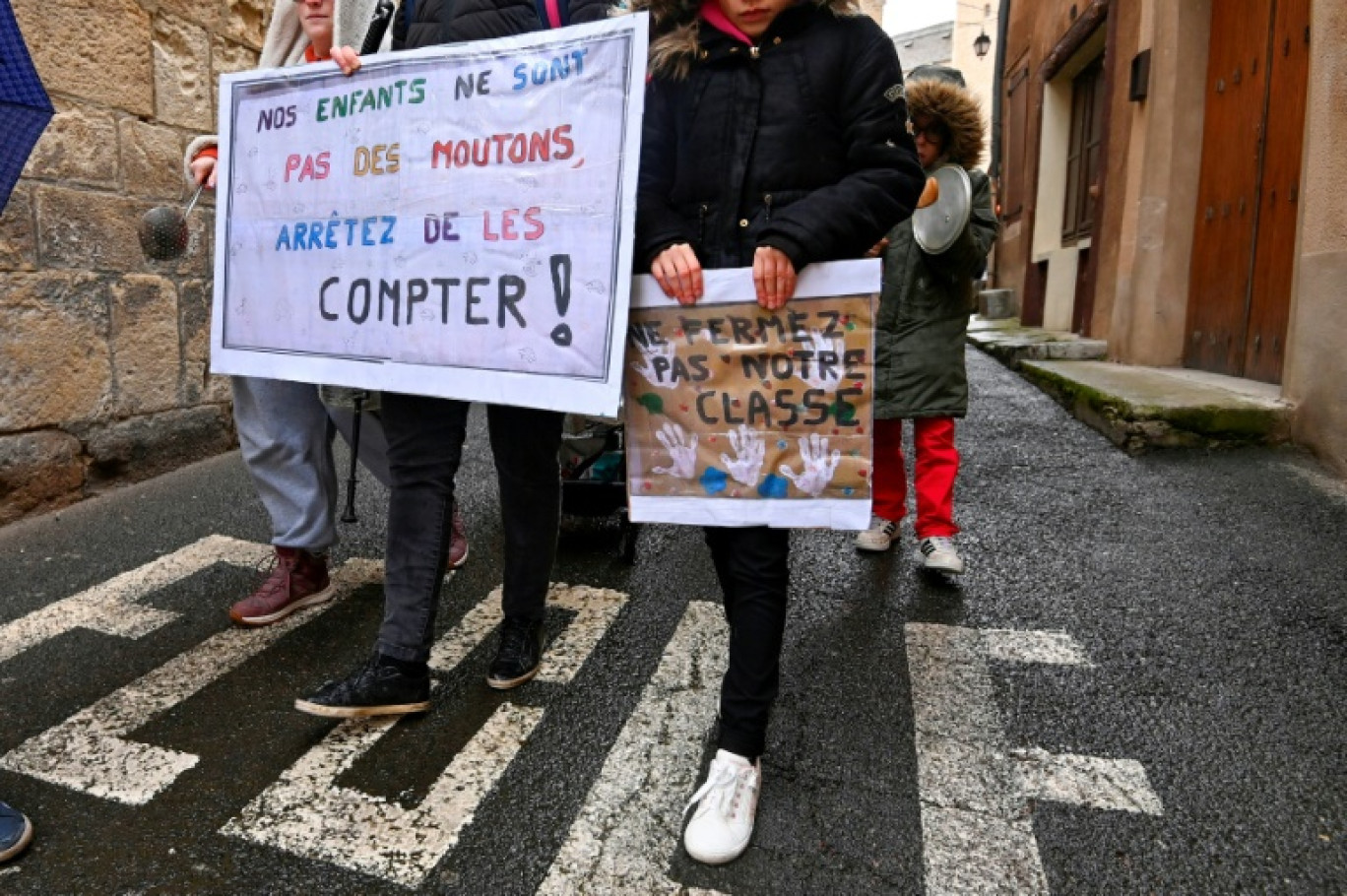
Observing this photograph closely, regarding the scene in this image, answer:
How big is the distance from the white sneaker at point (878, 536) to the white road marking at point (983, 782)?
848 mm

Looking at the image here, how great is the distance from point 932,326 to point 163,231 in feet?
8.04

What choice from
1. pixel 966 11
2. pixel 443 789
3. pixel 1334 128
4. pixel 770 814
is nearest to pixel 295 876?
pixel 443 789

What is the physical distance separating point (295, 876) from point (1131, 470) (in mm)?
4014

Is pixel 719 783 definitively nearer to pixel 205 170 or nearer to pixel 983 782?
pixel 983 782

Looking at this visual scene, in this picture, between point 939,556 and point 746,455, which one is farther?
point 939,556

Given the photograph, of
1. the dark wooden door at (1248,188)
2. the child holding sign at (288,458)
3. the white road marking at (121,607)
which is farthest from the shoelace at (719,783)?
the dark wooden door at (1248,188)

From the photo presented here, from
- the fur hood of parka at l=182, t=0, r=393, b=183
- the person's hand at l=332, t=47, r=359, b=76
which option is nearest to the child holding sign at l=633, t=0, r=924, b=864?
the person's hand at l=332, t=47, r=359, b=76

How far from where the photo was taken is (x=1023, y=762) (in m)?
1.98

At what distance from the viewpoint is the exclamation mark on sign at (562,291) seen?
187 centimetres

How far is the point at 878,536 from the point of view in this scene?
11.0 feet

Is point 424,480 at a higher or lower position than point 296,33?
lower

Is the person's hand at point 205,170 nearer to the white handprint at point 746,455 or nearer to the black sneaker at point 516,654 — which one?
the black sneaker at point 516,654

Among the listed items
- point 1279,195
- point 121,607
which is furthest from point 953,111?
point 1279,195

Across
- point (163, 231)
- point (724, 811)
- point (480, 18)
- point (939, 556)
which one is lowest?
point (724, 811)
